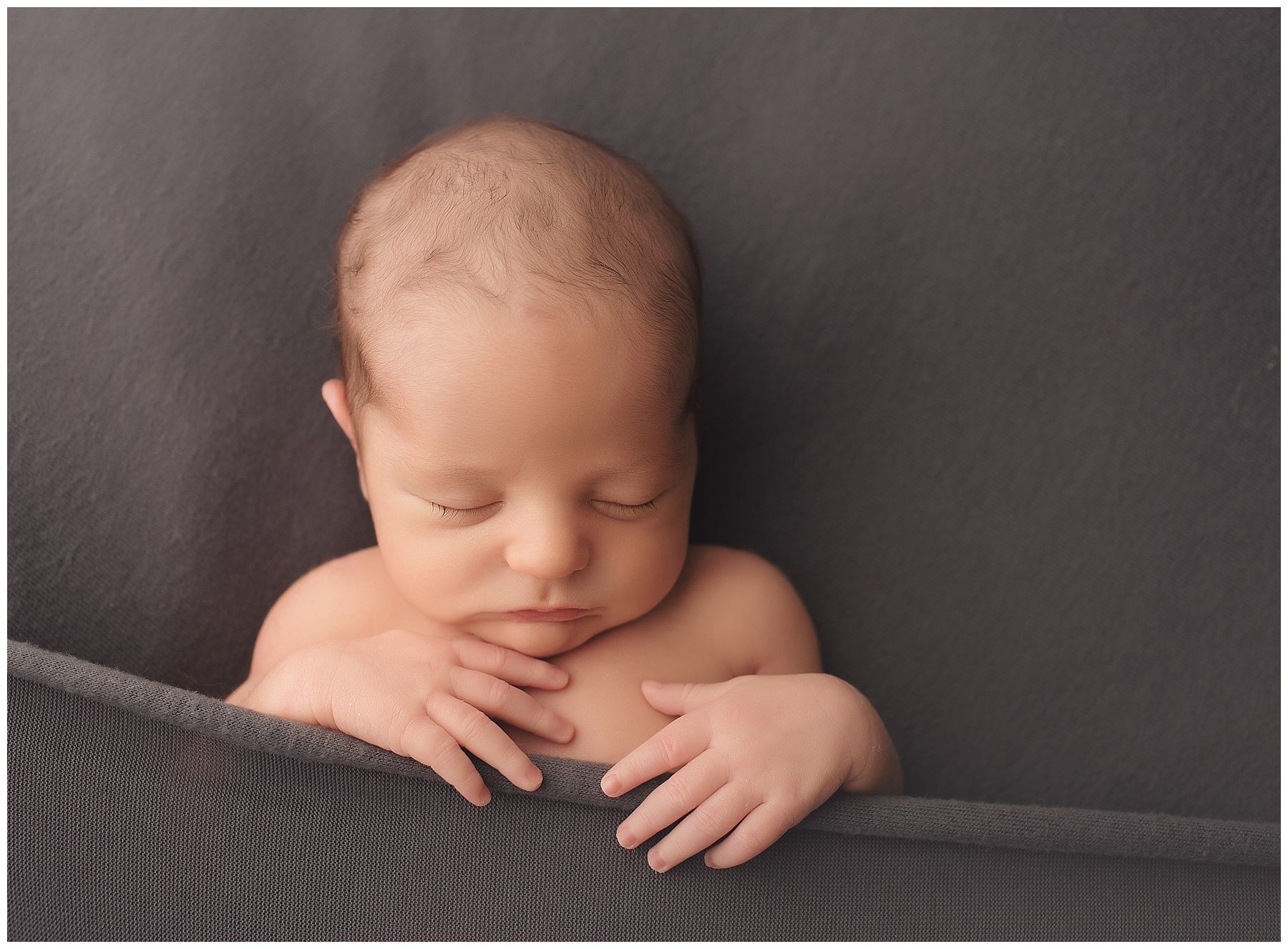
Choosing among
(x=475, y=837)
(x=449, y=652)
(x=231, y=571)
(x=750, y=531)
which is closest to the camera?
(x=475, y=837)

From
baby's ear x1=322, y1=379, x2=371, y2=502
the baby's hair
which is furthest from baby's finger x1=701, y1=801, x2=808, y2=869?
baby's ear x1=322, y1=379, x2=371, y2=502

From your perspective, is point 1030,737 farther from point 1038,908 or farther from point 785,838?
point 785,838

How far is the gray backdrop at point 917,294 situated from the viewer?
4.00ft

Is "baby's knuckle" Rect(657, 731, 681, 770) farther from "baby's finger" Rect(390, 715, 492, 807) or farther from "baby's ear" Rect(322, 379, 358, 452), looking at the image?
"baby's ear" Rect(322, 379, 358, 452)

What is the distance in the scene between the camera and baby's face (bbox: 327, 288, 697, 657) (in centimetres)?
87

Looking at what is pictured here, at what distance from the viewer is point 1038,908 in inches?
35.0

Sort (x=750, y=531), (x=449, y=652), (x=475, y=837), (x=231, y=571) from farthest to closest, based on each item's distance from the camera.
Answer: (x=750, y=531) → (x=231, y=571) → (x=449, y=652) → (x=475, y=837)

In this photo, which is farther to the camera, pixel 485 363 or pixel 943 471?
pixel 943 471

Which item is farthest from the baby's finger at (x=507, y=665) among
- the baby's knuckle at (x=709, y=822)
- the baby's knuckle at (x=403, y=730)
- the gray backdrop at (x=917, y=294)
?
the gray backdrop at (x=917, y=294)

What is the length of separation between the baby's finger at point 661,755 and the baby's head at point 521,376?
0.15 m

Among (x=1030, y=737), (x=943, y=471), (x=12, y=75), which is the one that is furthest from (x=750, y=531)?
(x=12, y=75)

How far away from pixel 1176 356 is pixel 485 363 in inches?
35.5

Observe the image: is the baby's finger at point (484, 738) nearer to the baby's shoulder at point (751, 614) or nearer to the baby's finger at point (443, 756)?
the baby's finger at point (443, 756)

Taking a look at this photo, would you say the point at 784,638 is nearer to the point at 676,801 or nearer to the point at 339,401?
the point at 676,801
